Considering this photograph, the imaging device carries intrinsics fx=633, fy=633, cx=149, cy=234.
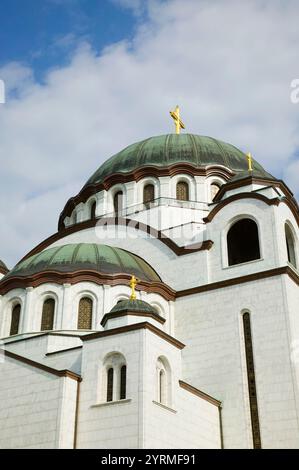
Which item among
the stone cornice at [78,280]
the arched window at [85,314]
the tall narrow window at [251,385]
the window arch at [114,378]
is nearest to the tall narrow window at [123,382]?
the window arch at [114,378]

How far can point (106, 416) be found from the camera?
1575 cm

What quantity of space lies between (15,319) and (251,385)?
7.81 meters

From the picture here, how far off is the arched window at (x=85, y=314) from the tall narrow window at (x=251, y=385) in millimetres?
4862

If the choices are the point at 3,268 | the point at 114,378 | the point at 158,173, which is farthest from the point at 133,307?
the point at 158,173

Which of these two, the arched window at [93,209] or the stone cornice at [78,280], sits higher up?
the arched window at [93,209]

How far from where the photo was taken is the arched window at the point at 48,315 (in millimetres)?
19966

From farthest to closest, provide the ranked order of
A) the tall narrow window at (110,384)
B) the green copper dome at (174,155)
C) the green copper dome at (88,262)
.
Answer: the green copper dome at (174,155) → the green copper dome at (88,262) → the tall narrow window at (110,384)

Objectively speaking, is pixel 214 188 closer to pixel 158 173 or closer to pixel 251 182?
pixel 158 173

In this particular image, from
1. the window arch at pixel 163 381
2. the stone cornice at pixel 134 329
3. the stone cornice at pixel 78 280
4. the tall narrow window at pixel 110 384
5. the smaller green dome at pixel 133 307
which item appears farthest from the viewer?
the stone cornice at pixel 78 280

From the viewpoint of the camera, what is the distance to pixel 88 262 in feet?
68.6

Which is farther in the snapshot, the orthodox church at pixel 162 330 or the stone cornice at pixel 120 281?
the stone cornice at pixel 120 281

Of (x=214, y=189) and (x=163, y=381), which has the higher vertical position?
(x=214, y=189)

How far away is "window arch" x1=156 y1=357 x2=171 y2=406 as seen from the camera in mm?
16516

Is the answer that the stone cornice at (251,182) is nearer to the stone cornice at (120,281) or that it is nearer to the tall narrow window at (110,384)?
the stone cornice at (120,281)
